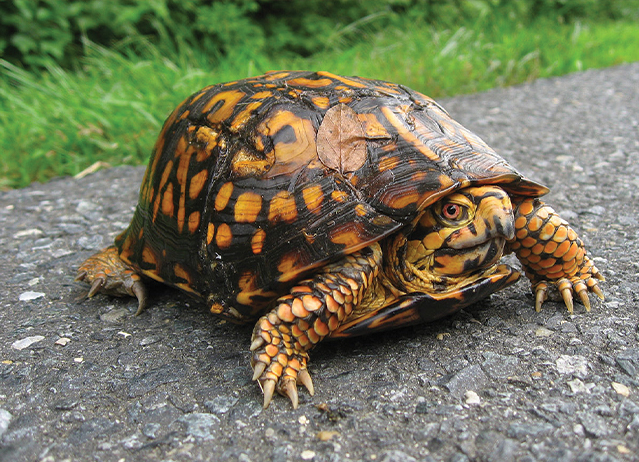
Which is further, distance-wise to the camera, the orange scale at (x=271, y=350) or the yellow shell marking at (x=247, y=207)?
the yellow shell marking at (x=247, y=207)

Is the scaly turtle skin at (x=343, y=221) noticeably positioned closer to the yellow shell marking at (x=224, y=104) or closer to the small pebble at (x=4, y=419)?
the yellow shell marking at (x=224, y=104)

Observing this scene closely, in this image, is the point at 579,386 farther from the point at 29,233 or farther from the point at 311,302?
the point at 29,233

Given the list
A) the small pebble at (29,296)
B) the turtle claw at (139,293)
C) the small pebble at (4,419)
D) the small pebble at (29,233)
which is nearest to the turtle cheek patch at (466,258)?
the turtle claw at (139,293)

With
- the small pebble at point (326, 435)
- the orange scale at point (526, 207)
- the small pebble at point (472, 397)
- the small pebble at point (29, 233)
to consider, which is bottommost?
the small pebble at point (29, 233)

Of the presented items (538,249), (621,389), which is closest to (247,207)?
(538,249)

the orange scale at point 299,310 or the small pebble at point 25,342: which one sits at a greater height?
the orange scale at point 299,310

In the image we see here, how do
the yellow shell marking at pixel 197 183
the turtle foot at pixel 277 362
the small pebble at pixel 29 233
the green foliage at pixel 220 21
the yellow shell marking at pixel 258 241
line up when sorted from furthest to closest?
the green foliage at pixel 220 21 → the small pebble at pixel 29 233 → the yellow shell marking at pixel 197 183 → the yellow shell marking at pixel 258 241 → the turtle foot at pixel 277 362

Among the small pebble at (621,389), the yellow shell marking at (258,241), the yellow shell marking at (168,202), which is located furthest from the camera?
the yellow shell marking at (168,202)

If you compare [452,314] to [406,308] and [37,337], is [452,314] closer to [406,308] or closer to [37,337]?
[406,308]
